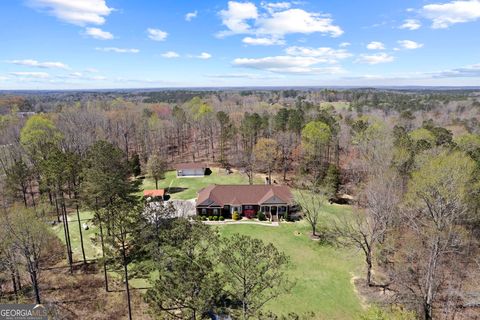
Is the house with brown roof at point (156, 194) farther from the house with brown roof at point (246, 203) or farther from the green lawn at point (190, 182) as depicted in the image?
the house with brown roof at point (246, 203)

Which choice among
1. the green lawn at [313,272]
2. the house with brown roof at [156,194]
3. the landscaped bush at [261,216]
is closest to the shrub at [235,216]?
the green lawn at [313,272]

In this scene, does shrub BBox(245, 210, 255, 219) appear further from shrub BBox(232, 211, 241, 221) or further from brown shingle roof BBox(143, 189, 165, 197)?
brown shingle roof BBox(143, 189, 165, 197)

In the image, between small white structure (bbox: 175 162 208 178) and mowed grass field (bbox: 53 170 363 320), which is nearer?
mowed grass field (bbox: 53 170 363 320)

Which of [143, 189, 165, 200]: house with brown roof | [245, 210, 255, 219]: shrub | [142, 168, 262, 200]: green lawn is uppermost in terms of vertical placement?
[143, 189, 165, 200]: house with brown roof

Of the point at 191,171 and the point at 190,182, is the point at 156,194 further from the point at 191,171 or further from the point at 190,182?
the point at 191,171

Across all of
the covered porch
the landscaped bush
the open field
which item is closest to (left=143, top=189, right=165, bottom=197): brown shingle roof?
the open field

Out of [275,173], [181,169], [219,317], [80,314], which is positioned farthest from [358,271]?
[181,169]

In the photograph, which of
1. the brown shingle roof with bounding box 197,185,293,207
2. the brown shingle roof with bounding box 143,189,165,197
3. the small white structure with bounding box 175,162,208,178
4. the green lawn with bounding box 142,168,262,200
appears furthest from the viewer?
the small white structure with bounding box 175,162,208,178

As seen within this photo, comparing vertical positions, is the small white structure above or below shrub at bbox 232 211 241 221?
above

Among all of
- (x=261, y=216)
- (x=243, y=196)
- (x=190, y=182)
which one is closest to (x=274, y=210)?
(x=261, y=216)
